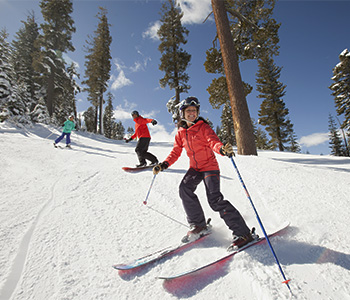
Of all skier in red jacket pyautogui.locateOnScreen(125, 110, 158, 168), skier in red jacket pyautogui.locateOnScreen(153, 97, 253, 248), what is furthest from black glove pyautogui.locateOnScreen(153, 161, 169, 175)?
skier in red jacket pyautogui.locateOnScreen(125, 110, 158, 168)

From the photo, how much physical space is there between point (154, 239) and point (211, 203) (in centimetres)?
87

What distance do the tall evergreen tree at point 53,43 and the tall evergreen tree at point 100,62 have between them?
2.60 m

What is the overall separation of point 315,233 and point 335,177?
2462 mm

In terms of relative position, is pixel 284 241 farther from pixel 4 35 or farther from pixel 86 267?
pixel 4 35

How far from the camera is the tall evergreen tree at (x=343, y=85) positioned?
2258 centimetres

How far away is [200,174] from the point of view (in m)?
2.39

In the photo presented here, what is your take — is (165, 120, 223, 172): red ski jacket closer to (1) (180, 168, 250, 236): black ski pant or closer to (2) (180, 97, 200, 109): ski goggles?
(1) (180, 168, 250, 236): black ski pant

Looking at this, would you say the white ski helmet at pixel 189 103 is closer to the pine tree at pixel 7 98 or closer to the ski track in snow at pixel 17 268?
the ski track in snow at pixel 17 268

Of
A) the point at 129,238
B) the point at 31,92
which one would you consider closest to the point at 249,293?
the point at 129,238

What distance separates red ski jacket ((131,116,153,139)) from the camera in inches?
242

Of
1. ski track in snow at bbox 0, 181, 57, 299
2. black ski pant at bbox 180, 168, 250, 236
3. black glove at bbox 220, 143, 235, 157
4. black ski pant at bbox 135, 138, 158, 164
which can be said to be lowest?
ski track in snow at bbox 0, 181, 57, 299

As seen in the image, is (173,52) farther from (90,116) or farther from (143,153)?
(90,116)

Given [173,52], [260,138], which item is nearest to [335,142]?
[260,138]

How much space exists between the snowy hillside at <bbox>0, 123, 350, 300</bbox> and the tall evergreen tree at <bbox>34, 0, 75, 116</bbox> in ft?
66.8
